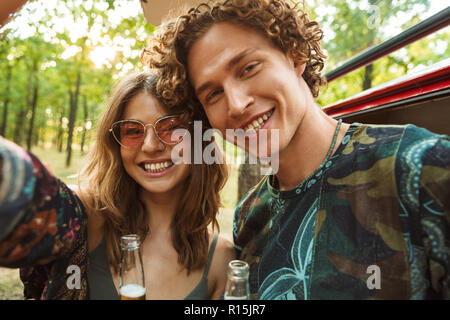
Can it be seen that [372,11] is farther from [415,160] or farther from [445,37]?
[415,160]

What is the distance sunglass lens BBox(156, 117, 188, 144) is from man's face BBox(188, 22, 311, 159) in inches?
13.1

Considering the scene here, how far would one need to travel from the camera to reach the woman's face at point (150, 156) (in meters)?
2.10

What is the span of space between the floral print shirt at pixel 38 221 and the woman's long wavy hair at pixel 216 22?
1003 millimetres

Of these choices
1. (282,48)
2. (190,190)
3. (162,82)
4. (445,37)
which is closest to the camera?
(282,48)

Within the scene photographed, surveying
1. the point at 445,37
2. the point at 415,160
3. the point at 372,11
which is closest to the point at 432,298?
the point at 415,160

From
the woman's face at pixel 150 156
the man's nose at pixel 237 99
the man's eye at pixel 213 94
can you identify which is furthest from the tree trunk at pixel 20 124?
the man's nose at pixel 237 99

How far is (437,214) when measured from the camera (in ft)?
4.34

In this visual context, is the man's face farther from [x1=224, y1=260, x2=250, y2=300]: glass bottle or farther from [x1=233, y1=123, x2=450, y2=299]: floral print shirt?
[x1=224, y1=260, x2=250, y2=300]: glass bottle

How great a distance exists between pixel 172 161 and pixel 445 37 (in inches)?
483

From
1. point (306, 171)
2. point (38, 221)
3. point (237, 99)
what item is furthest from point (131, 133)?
point (306, 171)

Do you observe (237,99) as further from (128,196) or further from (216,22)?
(128,196)

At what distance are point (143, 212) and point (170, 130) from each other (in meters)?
0.67

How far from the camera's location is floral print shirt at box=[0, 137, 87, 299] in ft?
3.44

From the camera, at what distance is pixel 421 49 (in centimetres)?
1154
